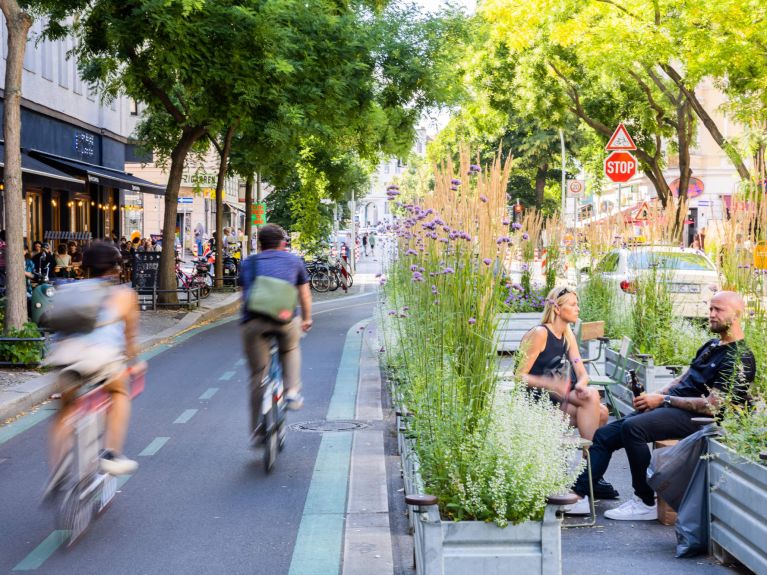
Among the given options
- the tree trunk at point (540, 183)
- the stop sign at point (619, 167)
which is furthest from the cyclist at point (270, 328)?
the tree trunk at point (540, 183)

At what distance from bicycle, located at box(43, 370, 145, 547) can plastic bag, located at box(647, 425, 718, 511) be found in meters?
3.18

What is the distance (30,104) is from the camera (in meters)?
28.2

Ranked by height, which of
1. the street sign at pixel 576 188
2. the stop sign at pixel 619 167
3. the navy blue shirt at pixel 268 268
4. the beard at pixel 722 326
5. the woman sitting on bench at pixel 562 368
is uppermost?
the street sign at pixel 576 188

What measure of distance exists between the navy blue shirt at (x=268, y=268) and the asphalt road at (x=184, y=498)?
125 cm

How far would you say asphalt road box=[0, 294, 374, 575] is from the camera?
19.9 ft

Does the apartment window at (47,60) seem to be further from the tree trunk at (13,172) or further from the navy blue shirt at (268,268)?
the navy blue shirt at (268,268)

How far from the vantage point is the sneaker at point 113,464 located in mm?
6602

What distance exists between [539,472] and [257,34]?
15948mm

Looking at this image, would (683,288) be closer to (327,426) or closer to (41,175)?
(327,426)

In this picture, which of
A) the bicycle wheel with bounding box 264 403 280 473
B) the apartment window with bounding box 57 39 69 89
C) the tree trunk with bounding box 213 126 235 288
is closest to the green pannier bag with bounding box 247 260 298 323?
the bicycle wheel with bounding box 264 403 280 473

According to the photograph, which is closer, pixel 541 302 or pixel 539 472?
pixel 539 472

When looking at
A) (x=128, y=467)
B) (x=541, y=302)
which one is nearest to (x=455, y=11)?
(x=541, y=302)

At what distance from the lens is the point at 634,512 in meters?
7.00

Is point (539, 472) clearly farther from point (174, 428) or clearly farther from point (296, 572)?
point (174, 428)
